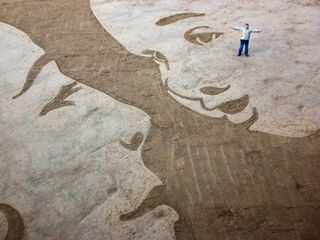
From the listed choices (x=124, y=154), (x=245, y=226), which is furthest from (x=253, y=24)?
(x=245, y=226)

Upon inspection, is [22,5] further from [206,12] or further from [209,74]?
[209,74]

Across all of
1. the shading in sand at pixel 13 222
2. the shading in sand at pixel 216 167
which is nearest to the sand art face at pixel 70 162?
the shading in sand at pixel 13 222

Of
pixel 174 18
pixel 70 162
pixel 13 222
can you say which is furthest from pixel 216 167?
pixel 174 18

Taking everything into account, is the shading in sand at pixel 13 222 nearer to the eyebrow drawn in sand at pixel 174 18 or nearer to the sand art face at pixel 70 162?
the sand art face at pixel 70 162

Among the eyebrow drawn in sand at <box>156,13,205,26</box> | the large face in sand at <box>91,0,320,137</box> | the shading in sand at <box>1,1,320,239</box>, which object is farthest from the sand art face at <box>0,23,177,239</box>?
the eyebrow drawn in sand at <box>156,13,205,26</box>

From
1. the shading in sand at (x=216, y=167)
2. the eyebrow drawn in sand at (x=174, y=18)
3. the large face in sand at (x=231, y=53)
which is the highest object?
the eyebrow drawn in sand at (x=174, y=18)

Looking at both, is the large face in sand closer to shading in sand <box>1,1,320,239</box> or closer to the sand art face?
shading in sand <box>1,1,320,239</box>
